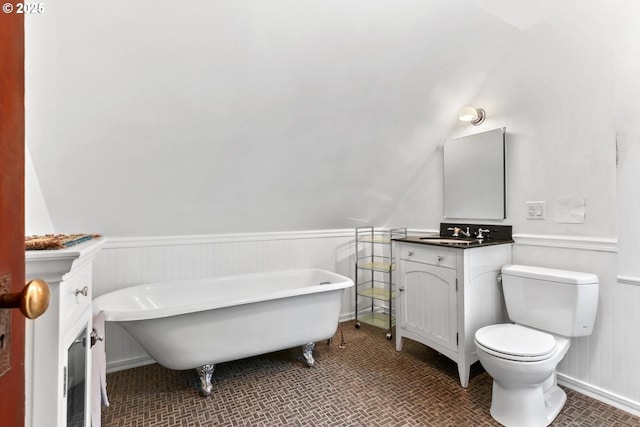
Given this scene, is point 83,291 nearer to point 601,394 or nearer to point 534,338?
point 534,338

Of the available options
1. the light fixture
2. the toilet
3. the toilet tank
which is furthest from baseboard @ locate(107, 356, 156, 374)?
the light fixture

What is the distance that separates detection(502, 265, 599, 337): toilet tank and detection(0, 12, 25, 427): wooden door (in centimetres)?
236


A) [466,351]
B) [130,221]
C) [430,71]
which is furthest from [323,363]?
[430,71]

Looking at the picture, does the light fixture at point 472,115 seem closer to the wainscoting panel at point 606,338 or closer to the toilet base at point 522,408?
the wainscoting panel at point 606,338

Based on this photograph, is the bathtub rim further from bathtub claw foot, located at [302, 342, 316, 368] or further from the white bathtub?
bathtub claw foot, located at [302, 342, 316, 368]

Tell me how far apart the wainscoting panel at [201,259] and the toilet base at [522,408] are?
5.82 feet

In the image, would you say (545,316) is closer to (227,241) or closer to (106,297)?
(227,241)

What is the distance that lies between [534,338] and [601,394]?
0.62m

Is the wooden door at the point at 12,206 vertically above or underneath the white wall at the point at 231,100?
underneath

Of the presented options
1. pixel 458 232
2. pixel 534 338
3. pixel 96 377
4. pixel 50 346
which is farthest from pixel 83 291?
pixel 458 232

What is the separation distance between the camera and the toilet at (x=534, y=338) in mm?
1741

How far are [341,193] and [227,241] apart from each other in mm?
1098

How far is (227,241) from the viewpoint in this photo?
9.53ft

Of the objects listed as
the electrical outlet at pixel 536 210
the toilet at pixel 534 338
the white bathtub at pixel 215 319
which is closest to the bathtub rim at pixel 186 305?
the white bathtub at pixel 215 319
